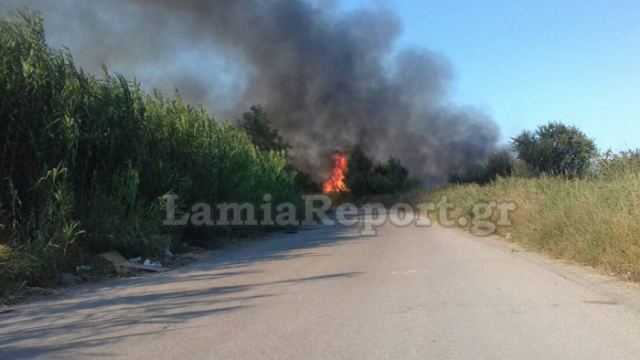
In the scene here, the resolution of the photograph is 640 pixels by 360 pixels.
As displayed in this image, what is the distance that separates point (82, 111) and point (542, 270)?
28.8ft

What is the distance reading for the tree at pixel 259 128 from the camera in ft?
137

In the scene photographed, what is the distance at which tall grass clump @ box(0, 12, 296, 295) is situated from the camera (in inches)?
385

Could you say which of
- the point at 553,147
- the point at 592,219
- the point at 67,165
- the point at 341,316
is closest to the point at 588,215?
the point at 592,219

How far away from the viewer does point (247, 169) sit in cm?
2219

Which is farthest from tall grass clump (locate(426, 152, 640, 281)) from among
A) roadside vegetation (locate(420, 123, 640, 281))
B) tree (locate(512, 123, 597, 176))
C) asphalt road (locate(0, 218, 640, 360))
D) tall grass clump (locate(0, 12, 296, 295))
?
tree (locate(512, 123, 597, 176))

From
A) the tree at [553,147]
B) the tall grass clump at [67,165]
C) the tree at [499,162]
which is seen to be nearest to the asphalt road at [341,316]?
the tall grass clump at [67,165]

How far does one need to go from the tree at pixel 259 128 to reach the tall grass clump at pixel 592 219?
2464 cm

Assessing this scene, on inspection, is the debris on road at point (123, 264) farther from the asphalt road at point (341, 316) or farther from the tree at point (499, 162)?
the tree at point (499, 162)

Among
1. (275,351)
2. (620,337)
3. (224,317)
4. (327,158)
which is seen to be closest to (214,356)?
(275,351)

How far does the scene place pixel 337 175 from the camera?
223 ft

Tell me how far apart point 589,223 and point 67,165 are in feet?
30.8

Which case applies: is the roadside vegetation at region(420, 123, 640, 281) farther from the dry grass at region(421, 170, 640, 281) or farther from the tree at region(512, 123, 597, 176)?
the tree at region(512, 123, 597, 176)

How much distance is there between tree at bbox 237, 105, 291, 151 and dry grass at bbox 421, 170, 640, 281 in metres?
25.2

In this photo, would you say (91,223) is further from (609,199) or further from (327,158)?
(327,158)
